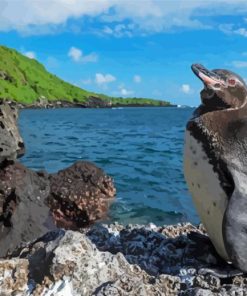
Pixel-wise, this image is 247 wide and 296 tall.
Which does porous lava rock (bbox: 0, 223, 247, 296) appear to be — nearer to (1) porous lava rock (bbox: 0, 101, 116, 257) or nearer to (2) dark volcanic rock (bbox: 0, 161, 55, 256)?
(2) dark volcanic rock (bbox: 0, 161, 55, 256)

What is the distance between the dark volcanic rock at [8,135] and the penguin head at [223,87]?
6.56 m

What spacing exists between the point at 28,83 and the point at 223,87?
165m

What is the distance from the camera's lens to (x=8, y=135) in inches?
498

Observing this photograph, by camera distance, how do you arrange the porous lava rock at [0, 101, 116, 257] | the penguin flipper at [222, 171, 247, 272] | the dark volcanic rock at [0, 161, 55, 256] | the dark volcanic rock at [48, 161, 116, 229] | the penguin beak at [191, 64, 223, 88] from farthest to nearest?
1. the dark volcanic rock at [48, 161, 116, 229]
2. the porous lava rock at [0, 101, 116, 257]
3. the dark volcanic rock at [0, 161, 55, 256]
4. the penguin beak at [191, 64, 223, 88]
5. the penguin flipper at [222, 171, 247, 272]

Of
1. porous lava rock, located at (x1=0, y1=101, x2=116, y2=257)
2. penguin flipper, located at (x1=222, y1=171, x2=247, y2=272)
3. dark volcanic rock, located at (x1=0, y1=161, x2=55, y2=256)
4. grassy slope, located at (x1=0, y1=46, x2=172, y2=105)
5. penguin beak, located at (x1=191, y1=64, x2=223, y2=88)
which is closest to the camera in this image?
penguin flipper, located at (x1=222, y1=171, x2=247, y2=272)

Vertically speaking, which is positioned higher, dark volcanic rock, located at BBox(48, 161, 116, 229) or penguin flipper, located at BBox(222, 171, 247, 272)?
penguin flipper, located at BBox(222, 171, 247, 272)

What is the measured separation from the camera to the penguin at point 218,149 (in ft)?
17.2

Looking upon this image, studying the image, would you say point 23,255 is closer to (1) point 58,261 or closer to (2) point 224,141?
(1) point 58,261

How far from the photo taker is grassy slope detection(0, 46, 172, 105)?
153 meters

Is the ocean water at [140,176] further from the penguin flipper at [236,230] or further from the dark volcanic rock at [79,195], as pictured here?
the penguin flipper at [236,230]

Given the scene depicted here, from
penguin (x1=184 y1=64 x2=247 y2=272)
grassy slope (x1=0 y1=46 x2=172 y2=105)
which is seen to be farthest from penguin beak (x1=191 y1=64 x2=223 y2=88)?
grassy slope (x1=0 y1=46 x2=172 y2=105)

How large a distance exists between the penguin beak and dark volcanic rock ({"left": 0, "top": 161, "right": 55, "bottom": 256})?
4.72 m

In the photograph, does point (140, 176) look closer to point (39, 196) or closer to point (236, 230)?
point (39, 196)

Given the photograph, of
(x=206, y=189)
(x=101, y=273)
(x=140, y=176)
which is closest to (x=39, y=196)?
(x=206, y=189)
